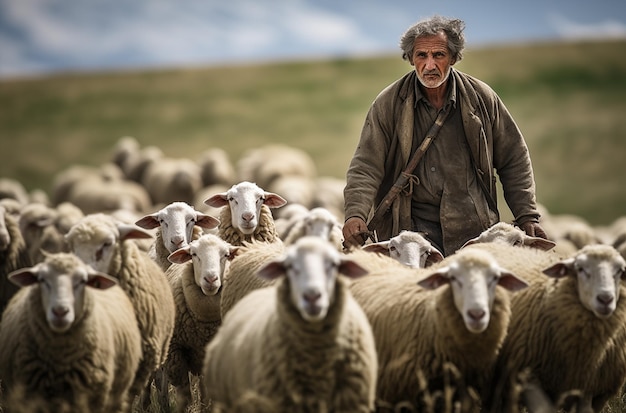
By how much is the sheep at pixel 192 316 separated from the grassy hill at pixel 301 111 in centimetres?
2555

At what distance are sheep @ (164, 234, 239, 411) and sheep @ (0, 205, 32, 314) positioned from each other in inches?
71.3

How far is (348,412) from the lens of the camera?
4.96 metres

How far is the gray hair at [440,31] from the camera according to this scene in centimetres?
750

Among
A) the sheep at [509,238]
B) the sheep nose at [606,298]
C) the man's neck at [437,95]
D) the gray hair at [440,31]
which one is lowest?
the sheep nose at [606,298]

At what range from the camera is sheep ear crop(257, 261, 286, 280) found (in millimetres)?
4988

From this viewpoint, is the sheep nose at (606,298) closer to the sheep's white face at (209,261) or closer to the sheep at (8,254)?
the sheep's white face at (209,261)

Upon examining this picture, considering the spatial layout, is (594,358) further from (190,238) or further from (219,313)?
(190,238)

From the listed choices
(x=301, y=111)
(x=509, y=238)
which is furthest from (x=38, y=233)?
(x=301, y=111)

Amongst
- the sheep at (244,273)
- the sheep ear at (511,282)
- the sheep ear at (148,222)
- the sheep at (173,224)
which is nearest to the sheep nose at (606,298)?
the sheep ear at (511,282)

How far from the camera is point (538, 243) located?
7.53 metres

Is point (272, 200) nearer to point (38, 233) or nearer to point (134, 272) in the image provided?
point (134, 272)

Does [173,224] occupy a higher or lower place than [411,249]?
higher

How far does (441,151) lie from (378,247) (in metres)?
0.91

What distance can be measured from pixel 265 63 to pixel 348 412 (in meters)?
47.9
